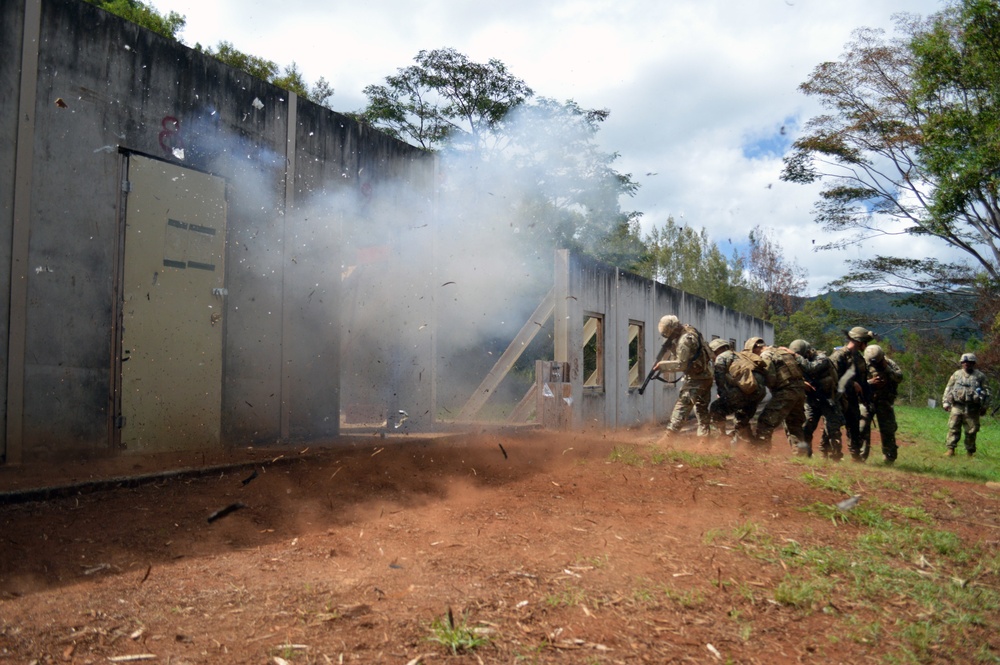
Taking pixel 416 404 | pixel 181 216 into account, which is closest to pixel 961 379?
pixel 416 404

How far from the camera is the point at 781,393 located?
8656mm

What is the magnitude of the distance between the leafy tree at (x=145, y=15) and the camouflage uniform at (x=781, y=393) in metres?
12.9

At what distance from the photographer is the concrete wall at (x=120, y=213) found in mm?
5922

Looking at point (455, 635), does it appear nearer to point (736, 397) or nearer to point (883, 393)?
point (736, 397)

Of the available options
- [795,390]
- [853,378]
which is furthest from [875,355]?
[795,390]

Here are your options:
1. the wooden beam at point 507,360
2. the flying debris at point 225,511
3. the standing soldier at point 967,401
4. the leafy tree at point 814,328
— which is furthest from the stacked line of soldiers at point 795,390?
the leafy tree at point 814,328

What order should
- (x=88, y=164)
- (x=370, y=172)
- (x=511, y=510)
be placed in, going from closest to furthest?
(x=511, y=510) < (x=88, y=164) < (x=370, y=172)

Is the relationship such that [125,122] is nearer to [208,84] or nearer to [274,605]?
[208,84]

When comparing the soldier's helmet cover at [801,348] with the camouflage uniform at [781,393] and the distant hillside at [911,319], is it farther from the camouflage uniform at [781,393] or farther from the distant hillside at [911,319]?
the distant hillside at [911,319]

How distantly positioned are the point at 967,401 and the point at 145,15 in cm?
1748

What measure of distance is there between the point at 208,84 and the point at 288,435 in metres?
3.93

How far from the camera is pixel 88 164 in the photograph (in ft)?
21.1

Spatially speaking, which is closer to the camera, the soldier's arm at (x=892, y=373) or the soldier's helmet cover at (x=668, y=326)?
the soldier's arm at (x=892, y=373)

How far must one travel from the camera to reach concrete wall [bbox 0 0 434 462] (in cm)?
592
